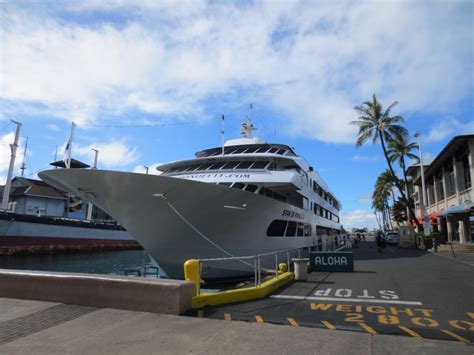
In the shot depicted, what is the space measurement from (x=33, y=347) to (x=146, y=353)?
58.4 inches

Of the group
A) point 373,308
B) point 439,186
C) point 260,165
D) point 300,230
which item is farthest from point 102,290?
point 439,186

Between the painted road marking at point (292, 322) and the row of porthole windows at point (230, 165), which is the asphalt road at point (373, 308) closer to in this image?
the painted road marking at point (292, 322)

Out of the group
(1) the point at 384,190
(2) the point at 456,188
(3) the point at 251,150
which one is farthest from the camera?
(1) the point at 384,190

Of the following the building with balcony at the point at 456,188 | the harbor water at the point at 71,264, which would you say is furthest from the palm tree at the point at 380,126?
the harbor water at the point at 71,264

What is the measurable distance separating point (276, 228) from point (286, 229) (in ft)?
3.60

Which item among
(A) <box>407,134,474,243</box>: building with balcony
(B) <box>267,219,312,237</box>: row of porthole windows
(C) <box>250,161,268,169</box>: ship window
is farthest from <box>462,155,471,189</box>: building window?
(C) <box>250,161,268,169</box>: ship window

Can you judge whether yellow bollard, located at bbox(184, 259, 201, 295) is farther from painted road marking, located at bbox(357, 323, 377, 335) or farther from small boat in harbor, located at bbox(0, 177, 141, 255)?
small boat in harbor, located at bbox(0, 177, 141, 255)

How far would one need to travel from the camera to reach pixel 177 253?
1205 centimetres

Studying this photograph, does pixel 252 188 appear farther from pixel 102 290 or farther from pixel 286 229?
pixel 102 290

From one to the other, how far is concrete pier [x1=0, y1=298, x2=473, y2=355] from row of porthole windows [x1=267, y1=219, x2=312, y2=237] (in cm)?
915

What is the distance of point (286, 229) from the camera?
612 inches

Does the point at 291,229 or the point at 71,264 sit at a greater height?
the point at 291,229

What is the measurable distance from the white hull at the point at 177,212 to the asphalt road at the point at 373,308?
12.1 feet

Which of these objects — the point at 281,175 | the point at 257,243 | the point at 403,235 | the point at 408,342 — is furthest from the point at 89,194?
the point at 403,235
